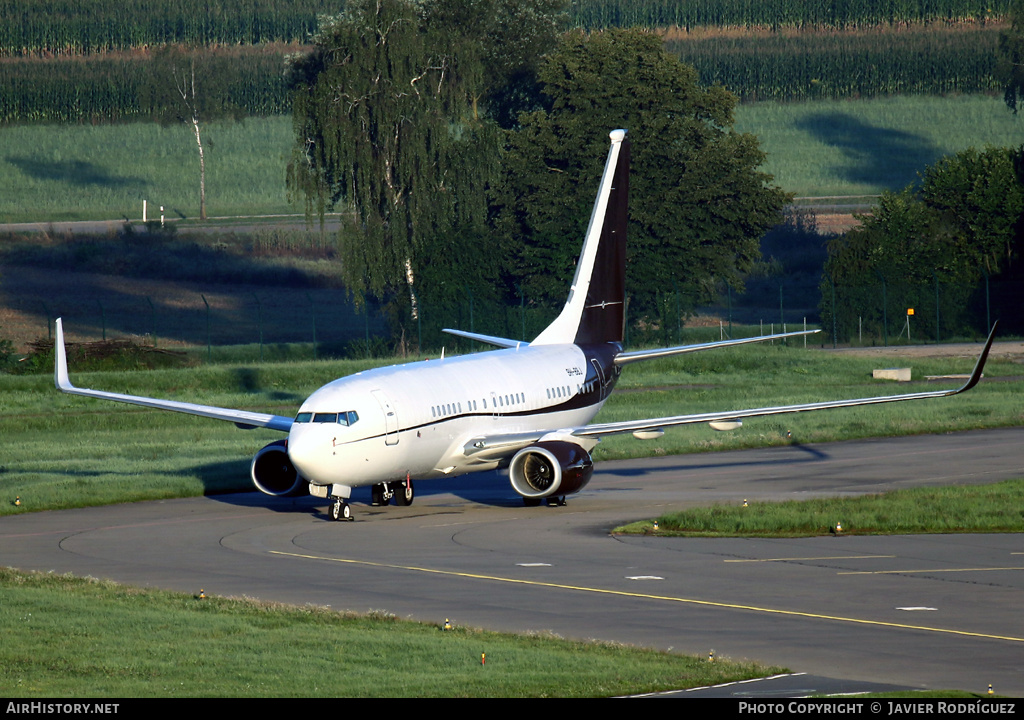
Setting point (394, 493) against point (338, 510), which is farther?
point (394, 493)

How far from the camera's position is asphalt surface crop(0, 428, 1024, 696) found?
65.9ft

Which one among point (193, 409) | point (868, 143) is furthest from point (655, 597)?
point (868, 143)

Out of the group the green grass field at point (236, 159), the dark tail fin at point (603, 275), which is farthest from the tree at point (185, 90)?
the dark tail fin at point (603, 275)

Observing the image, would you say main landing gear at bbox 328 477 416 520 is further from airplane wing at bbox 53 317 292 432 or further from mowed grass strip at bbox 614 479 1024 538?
mowed grass strip at bbox 614 479 1024 538

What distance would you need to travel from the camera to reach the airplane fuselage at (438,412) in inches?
1308

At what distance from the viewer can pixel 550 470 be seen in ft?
117

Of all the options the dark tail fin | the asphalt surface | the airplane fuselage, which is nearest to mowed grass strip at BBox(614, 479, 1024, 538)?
the asphalt surface

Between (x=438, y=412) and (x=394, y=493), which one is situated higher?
(x=438, y=412)

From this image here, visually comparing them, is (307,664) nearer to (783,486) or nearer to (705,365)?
(783,486)

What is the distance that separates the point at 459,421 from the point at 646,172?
65153mm

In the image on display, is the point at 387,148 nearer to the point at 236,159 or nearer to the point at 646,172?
the point at 646,172

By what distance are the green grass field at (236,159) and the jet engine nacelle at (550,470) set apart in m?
120

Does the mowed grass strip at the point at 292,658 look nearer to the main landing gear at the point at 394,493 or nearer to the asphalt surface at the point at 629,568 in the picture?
the asphalt surface at the point at 629,568

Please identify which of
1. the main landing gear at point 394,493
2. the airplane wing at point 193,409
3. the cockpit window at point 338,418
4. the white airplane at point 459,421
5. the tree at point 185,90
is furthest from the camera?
the tree at point 185,90
